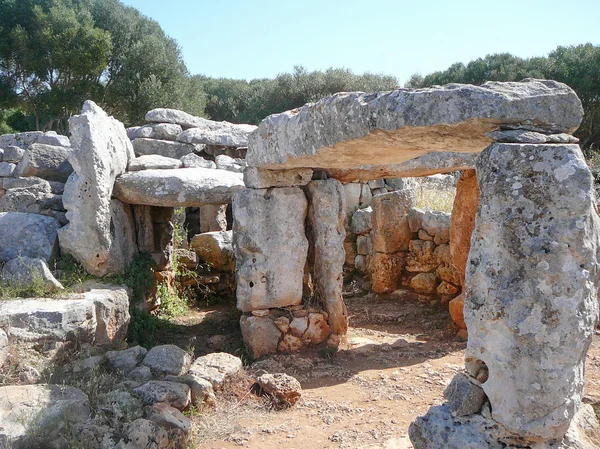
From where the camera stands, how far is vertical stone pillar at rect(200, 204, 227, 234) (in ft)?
32.7

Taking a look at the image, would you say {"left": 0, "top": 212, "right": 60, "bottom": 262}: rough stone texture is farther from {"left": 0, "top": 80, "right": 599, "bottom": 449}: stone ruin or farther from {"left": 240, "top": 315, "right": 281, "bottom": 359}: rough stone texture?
{"left": 240, "top": 315, "right": 281, "bottom": 359}: rough stone texture

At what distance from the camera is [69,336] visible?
506cm

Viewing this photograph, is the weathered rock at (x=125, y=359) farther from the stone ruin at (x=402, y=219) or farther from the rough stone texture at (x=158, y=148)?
the rough stone texture at (x=158, y=148)

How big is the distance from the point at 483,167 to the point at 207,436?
3.01 m

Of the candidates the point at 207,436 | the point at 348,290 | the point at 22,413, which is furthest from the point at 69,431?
the point at 348,290

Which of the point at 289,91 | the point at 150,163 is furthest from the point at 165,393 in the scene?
the point at 289,91

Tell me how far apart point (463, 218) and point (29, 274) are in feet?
16.6

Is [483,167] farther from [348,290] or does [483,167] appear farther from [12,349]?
[348,290]

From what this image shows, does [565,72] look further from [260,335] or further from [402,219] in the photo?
[260,335]

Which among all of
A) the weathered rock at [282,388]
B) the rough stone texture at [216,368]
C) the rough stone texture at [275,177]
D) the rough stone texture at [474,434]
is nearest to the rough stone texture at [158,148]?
the rough stone texture at [275,177]

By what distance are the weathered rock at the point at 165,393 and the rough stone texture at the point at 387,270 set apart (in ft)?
16.1

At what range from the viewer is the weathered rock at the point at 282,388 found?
5156 millimetres

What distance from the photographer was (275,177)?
6328 mm

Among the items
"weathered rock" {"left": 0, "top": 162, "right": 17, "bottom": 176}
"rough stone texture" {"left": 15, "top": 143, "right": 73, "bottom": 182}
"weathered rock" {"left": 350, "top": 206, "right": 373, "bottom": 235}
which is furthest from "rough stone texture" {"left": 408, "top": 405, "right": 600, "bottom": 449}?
"weathered rock" {"left": 350, "top": 206, "right": 373, "bottom": 235}
